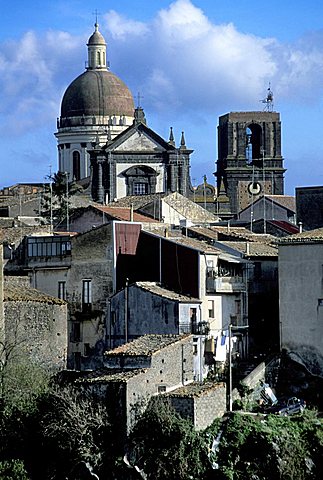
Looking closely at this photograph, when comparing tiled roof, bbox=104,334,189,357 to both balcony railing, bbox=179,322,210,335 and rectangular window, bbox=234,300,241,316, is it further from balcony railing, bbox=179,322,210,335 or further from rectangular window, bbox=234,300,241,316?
rectangular window, bbox=234,300,241,316

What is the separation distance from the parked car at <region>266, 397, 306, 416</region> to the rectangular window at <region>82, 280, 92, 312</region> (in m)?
9.09

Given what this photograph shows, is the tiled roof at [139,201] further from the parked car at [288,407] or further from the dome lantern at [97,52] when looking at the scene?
the dome lantern at [97,52]

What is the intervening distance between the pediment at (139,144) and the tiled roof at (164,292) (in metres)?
35.9

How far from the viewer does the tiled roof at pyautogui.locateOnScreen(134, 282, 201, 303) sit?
174ft

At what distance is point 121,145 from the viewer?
9056 centimetres

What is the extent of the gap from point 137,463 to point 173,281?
11.3 metres

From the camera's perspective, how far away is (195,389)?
4675 cm

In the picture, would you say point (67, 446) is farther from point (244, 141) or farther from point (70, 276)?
point (244, 141)

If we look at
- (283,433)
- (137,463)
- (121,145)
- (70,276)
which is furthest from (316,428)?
(121,145)

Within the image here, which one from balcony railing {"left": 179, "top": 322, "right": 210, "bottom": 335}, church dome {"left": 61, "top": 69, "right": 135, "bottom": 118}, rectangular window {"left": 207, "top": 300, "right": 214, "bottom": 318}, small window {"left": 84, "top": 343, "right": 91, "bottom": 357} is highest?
church dome {"left": 61, "top": 69, "right": 135, "bottom": 118}

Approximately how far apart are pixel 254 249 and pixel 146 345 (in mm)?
10888

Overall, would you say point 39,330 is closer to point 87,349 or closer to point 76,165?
point 87,349

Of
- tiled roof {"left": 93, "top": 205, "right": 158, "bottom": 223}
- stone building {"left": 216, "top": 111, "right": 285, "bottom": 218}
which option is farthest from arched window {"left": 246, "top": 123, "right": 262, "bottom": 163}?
tiled roof {"left": 93, "top": 205, "right": 158, "bottom": 223}

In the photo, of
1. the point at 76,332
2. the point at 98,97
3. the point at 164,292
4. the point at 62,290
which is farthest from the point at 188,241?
the point at 98,97
